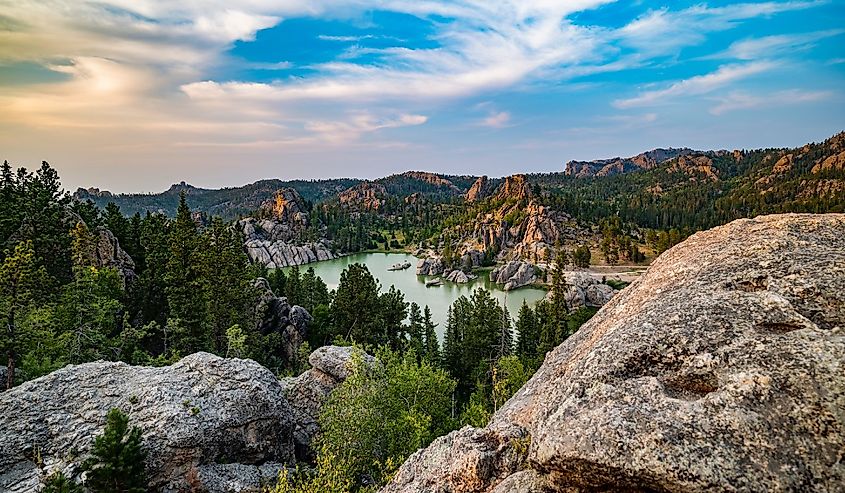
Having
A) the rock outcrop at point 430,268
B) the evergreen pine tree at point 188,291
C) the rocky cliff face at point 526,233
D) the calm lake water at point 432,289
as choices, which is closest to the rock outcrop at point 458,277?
the calm lake water at point 432,289

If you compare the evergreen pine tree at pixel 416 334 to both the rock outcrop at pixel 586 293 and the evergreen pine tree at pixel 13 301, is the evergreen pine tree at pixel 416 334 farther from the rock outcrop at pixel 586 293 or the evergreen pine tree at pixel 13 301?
the rock outcrop at pixel 586 293

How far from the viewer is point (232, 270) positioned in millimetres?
44062

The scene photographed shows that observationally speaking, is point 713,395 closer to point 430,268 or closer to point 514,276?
point 514,276

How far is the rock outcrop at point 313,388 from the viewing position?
77.3ft

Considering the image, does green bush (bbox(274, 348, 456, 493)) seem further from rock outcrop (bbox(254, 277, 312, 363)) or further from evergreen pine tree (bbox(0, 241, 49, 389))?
rock outcrop (bbox(254, 277, 312, 363))

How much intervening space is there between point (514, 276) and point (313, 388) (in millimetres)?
108780

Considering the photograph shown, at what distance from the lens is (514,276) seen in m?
132

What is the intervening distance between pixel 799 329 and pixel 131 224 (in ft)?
232

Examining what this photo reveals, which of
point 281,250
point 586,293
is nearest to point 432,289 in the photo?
point 586,293

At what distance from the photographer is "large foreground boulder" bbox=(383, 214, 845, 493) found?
5.04 metres

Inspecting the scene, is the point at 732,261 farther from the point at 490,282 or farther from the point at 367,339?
the point at 490,282

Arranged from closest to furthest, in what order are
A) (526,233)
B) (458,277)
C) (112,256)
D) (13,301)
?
(13,301)
(112,256)
(458,277)
(526,233)

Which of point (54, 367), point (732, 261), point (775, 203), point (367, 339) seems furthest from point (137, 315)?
point (775, 203)

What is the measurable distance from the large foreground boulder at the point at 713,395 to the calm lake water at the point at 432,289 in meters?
71.4
